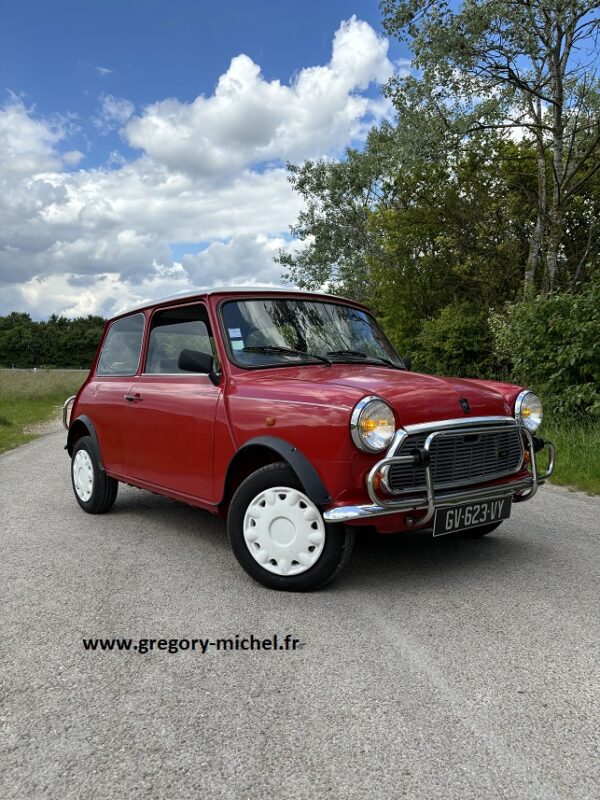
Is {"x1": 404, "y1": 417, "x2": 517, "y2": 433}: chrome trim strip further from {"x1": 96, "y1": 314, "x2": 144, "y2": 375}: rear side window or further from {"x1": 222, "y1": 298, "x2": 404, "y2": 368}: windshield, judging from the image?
{"x1": 96, "y1": 314, "x2": 144, "y2": 375}: rear side window

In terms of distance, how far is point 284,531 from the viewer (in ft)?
11.9

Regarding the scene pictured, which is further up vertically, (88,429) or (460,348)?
(460,348)

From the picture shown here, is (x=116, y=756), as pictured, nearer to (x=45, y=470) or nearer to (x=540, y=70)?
(x=45, y=470)

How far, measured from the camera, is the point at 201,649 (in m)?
2.96

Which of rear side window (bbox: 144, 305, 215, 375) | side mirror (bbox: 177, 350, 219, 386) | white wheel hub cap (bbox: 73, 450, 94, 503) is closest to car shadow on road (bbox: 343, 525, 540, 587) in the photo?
side mirror (bbox: 177, 350, 219, 386)

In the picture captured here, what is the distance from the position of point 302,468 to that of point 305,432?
204 millimetres

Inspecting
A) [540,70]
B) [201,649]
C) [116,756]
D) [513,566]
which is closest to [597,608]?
[513,566]

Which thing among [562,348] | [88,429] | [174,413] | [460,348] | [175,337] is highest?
[175,337]

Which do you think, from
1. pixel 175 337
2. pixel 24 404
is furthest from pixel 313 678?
pixel 24 404

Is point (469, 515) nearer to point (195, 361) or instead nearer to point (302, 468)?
point (302, 468)

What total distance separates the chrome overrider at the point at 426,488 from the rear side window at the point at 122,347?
108 inches

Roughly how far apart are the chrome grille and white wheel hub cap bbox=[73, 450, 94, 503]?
11.0ft

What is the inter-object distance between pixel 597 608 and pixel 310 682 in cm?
171

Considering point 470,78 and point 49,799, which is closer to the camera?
point 49,799
